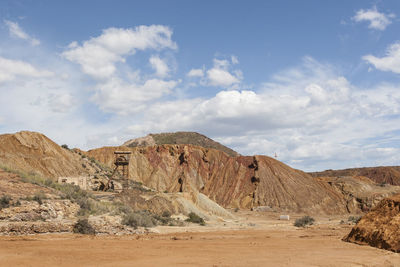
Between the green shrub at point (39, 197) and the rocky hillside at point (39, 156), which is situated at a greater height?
the rocky hillside at point (39, 156)

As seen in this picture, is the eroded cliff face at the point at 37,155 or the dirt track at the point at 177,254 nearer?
the dirt track at the point at 177,254

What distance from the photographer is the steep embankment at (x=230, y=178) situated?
5806cm

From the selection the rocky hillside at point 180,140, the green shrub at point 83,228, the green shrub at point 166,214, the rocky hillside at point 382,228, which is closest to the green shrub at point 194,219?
the green shrub at point 166,214

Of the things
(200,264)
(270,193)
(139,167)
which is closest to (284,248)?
(200,264)

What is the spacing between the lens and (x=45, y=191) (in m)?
20.7

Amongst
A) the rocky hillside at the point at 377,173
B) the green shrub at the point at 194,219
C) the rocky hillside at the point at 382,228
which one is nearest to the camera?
the rocky hillside at the point at 382,228

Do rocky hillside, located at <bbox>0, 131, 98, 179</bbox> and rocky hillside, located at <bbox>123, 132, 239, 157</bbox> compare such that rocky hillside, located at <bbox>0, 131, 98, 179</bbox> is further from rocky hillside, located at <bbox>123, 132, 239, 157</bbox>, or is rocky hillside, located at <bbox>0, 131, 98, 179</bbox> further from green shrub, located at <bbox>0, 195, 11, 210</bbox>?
rocky hillside, located at <bbox>123, 132, 239, 157</bbox>

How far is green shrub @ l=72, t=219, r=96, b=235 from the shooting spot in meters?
16.7

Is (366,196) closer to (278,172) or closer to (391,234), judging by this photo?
(278,172)

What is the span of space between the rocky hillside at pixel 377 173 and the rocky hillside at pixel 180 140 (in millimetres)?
30726

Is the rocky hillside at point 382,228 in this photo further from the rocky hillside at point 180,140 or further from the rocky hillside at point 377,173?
the rocky hillside at point 180,140

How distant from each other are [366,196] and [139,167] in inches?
1700

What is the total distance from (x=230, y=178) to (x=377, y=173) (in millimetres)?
57407

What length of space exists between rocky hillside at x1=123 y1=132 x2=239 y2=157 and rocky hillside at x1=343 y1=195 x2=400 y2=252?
315 ft
